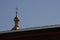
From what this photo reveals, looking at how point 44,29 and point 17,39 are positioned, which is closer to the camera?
point 44,29

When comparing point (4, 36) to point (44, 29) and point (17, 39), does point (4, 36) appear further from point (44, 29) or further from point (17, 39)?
point (44, 29)

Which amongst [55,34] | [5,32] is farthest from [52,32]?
[5,32]

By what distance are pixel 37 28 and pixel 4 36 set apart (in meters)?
2.01

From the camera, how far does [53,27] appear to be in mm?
13664

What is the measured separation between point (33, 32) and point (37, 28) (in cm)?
32

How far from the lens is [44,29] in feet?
44.9

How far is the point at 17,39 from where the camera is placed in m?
14.6

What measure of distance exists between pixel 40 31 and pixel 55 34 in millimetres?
848

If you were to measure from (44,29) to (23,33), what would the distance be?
1.24 metres

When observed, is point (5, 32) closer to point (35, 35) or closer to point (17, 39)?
point (17, 39)

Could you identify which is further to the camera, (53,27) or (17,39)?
(17,39)

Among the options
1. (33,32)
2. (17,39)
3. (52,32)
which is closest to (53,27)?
(52,32)

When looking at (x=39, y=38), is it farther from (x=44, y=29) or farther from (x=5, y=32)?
(x=5, y=32)

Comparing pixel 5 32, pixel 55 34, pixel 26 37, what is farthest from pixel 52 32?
pixel 5 32
